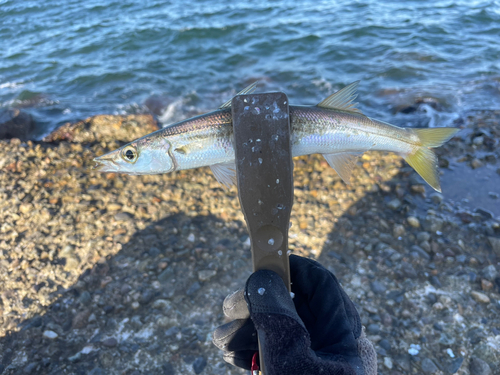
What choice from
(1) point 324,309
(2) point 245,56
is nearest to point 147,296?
(1) point 324,309

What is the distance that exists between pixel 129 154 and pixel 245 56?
38.5ft

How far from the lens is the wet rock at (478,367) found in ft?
11.1

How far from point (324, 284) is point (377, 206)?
2999mm

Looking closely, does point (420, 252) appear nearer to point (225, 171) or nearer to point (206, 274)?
point (206, 274)

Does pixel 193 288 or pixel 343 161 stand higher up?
pixel 343 161

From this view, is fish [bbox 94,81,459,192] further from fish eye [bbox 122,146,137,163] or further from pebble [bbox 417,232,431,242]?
pebble [bbox 417,232,431,242]

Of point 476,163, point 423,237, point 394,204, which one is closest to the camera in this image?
point 423,237

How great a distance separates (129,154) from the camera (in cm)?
275

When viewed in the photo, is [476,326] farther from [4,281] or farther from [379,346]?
[4,281]

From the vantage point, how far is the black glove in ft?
7.00

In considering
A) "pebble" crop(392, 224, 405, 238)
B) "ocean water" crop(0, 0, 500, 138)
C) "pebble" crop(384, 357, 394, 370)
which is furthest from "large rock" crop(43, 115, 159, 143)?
"pebble" crop(384, 357, 394, 370)

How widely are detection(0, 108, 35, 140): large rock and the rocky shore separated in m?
1.59

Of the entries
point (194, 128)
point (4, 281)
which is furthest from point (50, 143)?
point (194, 128)

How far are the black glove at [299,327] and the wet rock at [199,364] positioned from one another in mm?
752
